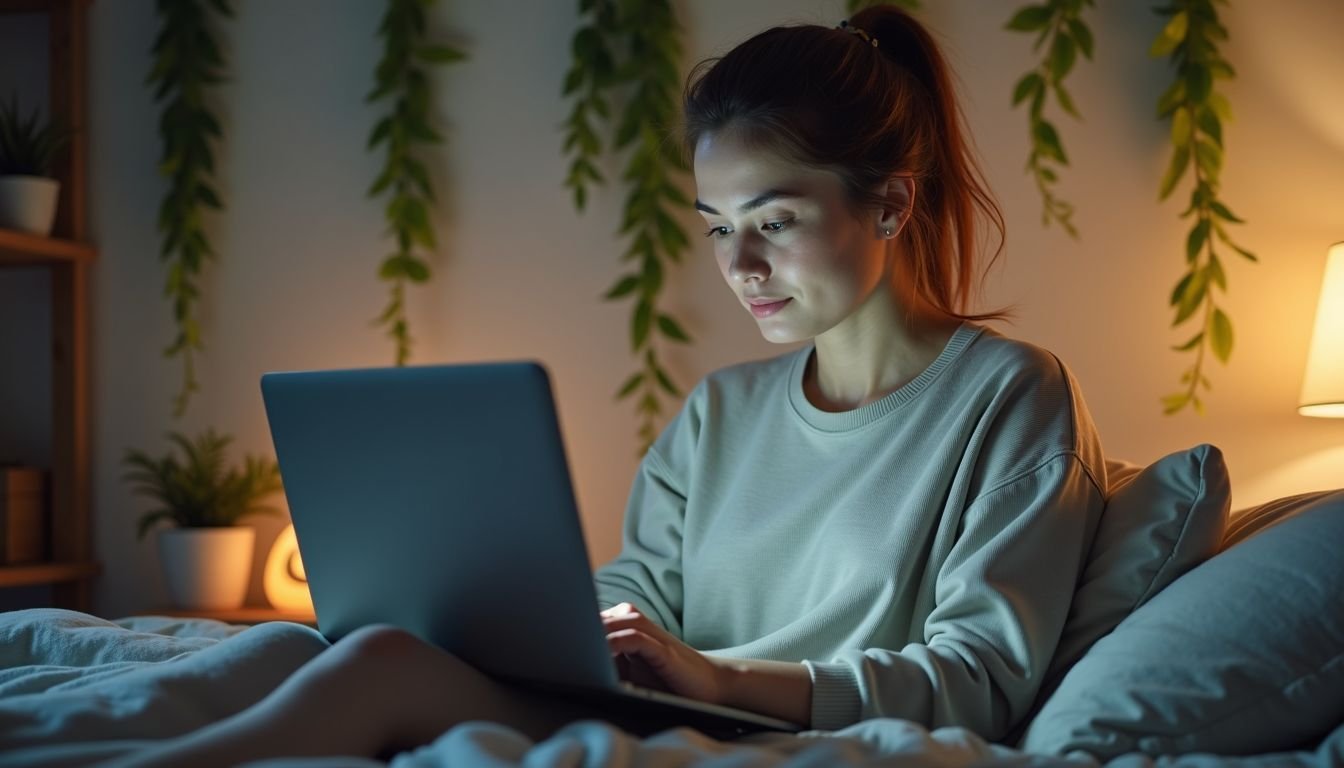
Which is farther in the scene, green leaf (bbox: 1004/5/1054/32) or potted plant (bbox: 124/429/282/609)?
potted plant (bbox: 124/429/282/609)

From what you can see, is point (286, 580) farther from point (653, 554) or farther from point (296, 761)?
point (296, 761)

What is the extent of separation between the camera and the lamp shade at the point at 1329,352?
1836mm

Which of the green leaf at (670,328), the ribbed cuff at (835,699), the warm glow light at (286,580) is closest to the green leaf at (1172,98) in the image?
the green leaf at (670,328)

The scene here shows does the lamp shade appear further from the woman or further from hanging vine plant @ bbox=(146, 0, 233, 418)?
hanging vine plant @ bbox=(146, 0, 233, 418)

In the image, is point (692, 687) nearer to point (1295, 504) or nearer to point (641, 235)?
point (1295, 504)

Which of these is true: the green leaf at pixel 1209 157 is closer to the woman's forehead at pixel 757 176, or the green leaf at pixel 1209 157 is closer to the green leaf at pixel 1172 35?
the green leaf at pixel 1172 35

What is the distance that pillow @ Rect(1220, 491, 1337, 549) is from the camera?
122 centimetres

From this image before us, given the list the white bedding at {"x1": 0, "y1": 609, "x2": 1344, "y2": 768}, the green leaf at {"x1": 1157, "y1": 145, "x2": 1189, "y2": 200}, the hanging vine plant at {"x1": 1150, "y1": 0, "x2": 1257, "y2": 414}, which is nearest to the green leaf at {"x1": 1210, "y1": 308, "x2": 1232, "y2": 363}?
the hanging vine plant at {"x1": 1150, "y1": 0, "x2": 1257, "y2": 414}

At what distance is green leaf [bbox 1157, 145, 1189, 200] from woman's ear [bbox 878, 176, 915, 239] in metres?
0.83

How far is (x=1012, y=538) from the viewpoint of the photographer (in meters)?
1.17

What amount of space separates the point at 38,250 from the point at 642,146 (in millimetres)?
1149

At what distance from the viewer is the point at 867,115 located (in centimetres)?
138

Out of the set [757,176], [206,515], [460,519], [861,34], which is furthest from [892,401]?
[206,515]

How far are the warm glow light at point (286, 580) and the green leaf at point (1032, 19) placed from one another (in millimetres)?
1539
